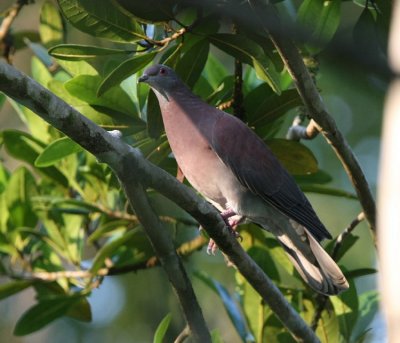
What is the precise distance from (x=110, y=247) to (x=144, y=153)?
0.51 m

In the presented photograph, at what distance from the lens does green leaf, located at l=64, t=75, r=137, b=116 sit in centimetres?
330

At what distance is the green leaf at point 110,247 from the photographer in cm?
366

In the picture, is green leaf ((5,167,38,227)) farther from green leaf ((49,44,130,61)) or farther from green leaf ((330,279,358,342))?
green leaf ((330,279,358,342))

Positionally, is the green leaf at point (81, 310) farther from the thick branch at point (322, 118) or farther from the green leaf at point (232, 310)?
the thick branch at point (322, 118)

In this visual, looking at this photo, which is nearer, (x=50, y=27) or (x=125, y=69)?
(x=125, y=69)

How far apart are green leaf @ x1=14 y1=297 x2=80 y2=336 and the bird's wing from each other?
96 cm

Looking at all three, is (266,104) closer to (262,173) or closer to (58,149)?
(262,173)

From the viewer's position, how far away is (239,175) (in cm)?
377

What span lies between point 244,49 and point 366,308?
157cm

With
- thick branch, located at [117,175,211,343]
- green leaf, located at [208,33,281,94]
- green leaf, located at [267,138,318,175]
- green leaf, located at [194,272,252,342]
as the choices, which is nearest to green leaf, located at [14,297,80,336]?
green leaf, located at [194,272,252,342]

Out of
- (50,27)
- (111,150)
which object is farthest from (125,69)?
(50,27)

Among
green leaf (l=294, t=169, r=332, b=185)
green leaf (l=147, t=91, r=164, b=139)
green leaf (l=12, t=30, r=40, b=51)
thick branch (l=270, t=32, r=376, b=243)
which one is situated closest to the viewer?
thick branch (l=270, t=32, r=376, b=243)

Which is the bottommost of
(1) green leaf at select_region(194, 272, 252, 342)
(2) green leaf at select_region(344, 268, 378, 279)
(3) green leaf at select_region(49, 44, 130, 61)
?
(1) green leaf at select_region(194, 272, 252, 342)

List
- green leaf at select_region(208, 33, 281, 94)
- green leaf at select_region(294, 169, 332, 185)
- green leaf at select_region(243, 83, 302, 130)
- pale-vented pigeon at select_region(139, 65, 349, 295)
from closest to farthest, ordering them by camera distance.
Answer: green leaf at select_region(208, 33, 281, 94), green leaf at select_region(243, 83, 302, 130), pale-vented pigeon at select_region(139, 65, 349, 295), green leaf at select_region(294, 169, 332, 185)
